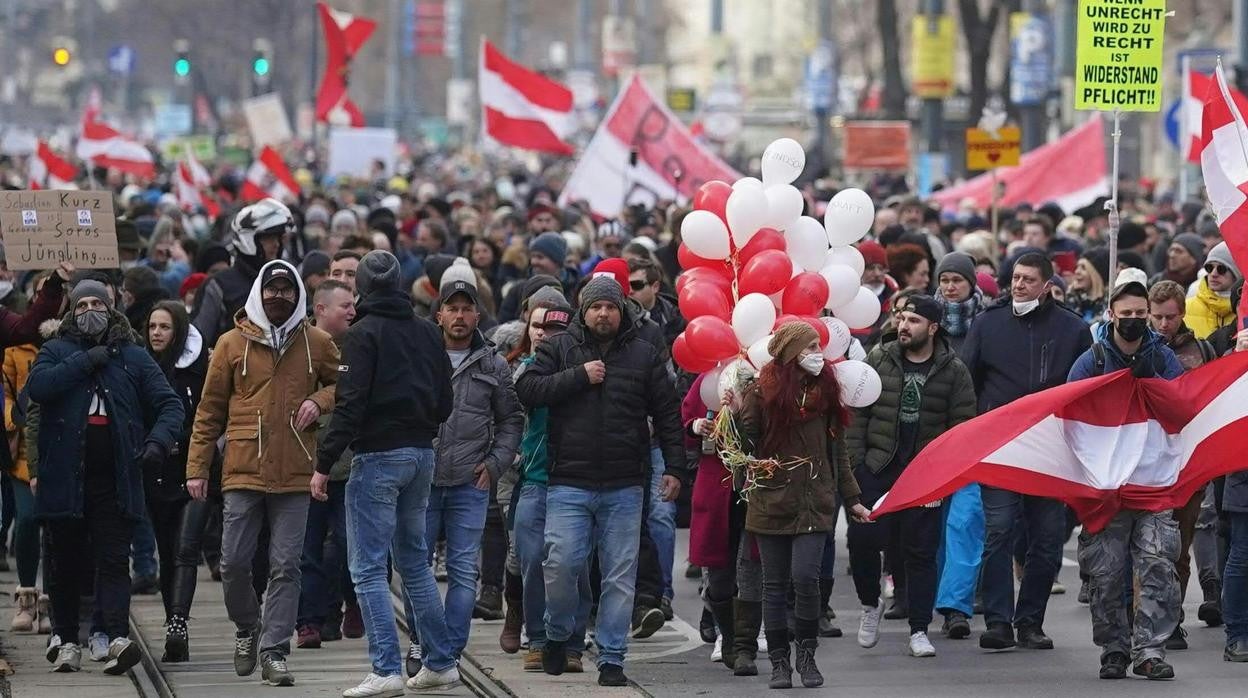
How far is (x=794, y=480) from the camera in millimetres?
10555

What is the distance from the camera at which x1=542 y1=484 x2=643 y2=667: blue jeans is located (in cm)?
1083

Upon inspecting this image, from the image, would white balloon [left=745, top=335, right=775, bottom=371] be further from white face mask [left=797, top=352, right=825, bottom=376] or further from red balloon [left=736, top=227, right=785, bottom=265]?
red balloon [left=736, top=227, right=785, bottom=265]

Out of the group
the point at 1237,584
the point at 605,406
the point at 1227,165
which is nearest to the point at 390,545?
the point at 605,406

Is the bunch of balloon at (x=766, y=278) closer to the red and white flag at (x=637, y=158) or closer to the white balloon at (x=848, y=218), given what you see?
the white balloon at (x=848, y=218)

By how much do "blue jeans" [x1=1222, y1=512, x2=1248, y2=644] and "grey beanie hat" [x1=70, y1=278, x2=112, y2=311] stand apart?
4.89 m

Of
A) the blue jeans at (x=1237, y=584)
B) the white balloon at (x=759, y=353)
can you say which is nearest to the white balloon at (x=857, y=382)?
the white balloon at (x=759, y=353)

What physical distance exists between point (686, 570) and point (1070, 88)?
35.4m

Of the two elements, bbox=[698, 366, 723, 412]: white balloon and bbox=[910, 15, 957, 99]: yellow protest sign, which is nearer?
bbox=[698, 366, 723, 412]: white balloon

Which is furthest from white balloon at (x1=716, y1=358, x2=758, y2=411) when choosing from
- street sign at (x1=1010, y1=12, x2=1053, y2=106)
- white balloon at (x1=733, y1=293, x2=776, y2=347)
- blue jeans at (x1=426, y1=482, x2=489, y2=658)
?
street sign at (x1=1010, y1=12, x2=1053, y2=106)

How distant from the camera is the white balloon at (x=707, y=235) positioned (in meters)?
11.2

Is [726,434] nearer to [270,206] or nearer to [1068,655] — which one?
[1068,655]

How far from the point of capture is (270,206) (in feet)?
45.4

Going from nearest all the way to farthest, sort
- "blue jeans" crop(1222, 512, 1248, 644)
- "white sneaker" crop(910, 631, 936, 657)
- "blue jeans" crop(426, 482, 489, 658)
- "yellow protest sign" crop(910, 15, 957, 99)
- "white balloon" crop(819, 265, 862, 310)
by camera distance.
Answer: "blue jeans" crop(426, 482, 489, 658) → "blue jeans" crop(1222, 512, 1248, 644) → "white balloon" crop(819, 265, 862, 310) → "white sneaker" crop(910, 631, 936, 657) → "yellow protest sign" crop(910, 15, 957, 99)

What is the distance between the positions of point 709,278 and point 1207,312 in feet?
10.3
